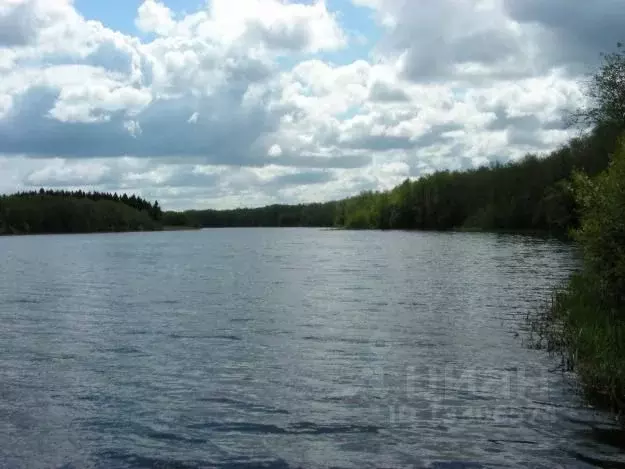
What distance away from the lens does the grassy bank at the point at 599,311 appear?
15.8 metres

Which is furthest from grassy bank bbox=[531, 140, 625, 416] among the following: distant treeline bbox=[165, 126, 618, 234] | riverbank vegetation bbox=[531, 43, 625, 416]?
distant treeline bbox=[165, 126, 618, 234]

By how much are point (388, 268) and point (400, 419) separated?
40.2m

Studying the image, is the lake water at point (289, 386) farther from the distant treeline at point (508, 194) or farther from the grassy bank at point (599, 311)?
the distant treeline at point (508, 194)

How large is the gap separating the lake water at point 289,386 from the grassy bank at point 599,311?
29.7 inches

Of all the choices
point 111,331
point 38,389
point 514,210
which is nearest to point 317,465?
point 38,389

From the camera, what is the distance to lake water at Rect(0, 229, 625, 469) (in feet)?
41.2

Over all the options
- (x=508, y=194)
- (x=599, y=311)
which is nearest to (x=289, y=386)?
(x=599, y=311)

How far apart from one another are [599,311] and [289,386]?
10572mm

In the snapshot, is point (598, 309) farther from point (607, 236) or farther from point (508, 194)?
point (508, 194)

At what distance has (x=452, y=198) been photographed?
173m

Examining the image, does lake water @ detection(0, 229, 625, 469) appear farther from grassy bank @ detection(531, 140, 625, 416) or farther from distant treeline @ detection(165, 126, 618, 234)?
distant treeline @ detection(165, 126, 618, 234)

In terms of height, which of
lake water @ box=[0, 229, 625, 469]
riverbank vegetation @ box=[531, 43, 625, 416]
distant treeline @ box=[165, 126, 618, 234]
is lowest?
lake water @ box=[0, 229, 625, 469]

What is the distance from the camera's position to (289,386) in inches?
679

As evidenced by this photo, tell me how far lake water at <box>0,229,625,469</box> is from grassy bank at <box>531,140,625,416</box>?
755 mm
